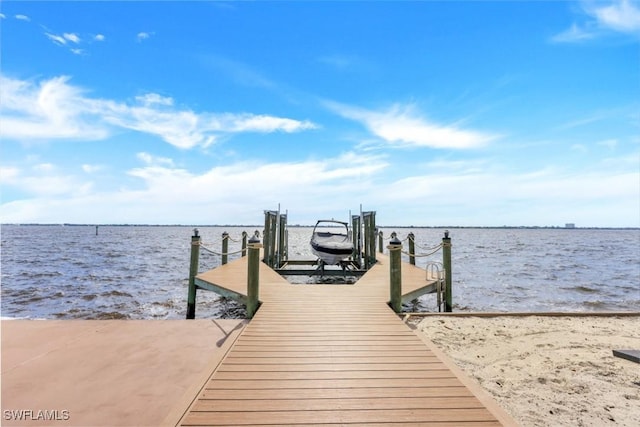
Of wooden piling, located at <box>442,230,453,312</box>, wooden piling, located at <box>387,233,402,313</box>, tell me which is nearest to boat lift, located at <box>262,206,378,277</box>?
wooden piling, located at <box>442,230,453,312</box>

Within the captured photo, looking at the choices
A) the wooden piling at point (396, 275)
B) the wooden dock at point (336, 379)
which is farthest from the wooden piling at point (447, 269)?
the wooden dock at point (336, 379)

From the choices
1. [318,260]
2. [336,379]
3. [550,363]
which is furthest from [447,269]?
[318,260]

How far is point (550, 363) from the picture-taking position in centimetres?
447

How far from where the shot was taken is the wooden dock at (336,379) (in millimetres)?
2758

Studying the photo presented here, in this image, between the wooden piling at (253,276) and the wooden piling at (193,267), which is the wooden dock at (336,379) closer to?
the wooden piling at (253,276)

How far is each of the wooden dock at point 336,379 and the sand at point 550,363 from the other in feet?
2.16

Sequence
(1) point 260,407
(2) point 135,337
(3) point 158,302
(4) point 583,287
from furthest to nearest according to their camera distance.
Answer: (4) point 583,287 < (3) point 158,302 < (2) point 135,337 < (1) point 260,407

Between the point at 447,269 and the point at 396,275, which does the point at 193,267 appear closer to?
the point at 396,275

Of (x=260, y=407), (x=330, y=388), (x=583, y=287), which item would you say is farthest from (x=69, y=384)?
(x=583, y=287)

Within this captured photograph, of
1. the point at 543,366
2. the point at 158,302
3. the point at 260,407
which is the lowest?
the point at 158,302

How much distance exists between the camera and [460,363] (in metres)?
4.47

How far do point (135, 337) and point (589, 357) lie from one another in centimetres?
645

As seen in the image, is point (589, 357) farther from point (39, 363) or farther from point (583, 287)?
point (583, 287)

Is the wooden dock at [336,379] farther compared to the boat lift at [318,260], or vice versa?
the boat lift at [318,260]
